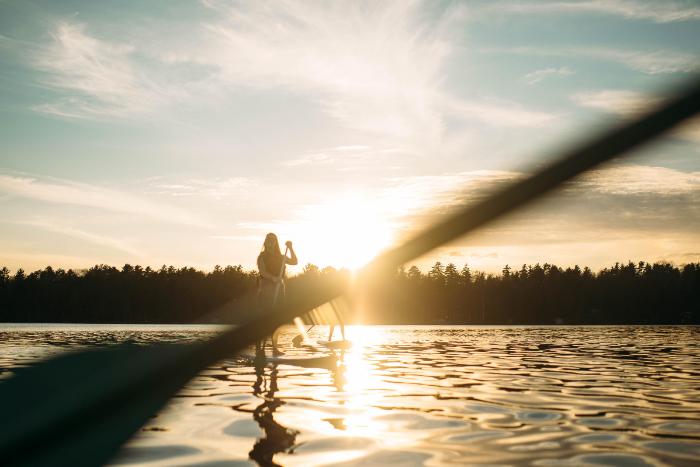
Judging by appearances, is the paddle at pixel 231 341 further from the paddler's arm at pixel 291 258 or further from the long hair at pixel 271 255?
the long hair at pixel 271 255

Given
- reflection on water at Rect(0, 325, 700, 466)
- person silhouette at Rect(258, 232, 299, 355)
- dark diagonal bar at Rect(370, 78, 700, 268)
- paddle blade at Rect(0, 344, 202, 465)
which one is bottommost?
reflection on water at Rect(0, 325, 700, 466)

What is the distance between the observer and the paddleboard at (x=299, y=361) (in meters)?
12.1

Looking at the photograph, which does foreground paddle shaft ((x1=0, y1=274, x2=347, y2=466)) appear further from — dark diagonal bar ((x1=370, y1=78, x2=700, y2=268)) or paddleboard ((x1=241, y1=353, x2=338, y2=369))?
paddleboard ((x1=241, y1=353, x2=338, y2=369))

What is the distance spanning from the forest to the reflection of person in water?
150283 millimetres

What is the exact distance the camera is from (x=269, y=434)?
491 centimetres

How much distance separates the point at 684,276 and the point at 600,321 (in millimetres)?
32166

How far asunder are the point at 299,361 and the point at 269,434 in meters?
8.28

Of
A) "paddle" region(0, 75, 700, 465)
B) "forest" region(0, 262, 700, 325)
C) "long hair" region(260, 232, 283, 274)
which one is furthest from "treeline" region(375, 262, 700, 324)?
"paddle" region(0, 75, 700, 465)

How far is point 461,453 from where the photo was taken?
422 cm

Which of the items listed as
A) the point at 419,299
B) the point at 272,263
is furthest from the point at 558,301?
the point at 272,263

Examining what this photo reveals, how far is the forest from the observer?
158750mm

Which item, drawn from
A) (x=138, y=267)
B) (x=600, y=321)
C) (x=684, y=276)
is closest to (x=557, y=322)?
(x=600, y=321)

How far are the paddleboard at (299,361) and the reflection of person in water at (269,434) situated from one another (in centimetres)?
441

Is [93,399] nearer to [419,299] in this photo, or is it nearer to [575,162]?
[575,162]
